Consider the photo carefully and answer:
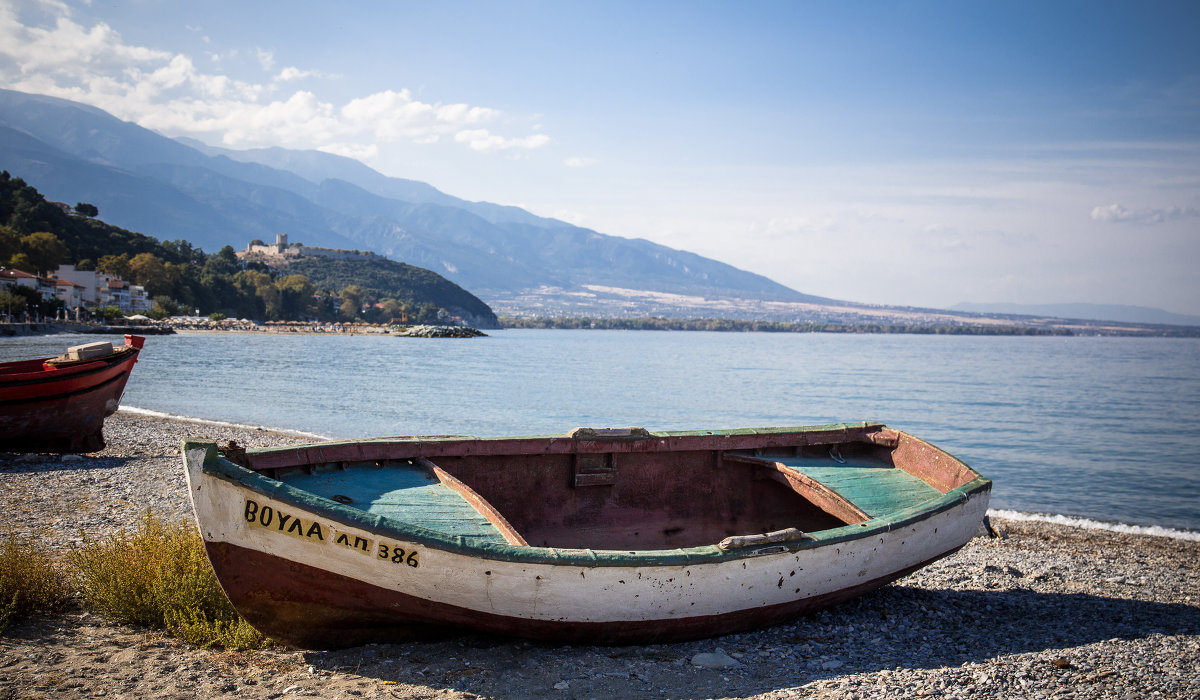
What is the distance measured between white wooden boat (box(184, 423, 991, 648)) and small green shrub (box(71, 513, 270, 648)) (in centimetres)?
66

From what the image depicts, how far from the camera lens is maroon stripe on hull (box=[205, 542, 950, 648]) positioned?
217 inches

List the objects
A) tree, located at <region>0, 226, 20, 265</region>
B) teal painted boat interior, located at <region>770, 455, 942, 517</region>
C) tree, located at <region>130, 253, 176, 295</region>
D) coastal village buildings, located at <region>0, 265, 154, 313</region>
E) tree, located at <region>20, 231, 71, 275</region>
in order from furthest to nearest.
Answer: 1. tree, located at <region>130, 253, 176, 295</region>
2. tree, located at <region>20, 231, 71, 275</region>
3. tree, located at <region>0, 226, 20, 265</region>
4. coastal village buildings, located at <region>0, 265, 154, 313</region>
5. teal painted boat interior, located at <region>770, 455, 942, 517</region>

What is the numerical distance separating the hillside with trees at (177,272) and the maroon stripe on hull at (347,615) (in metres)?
108

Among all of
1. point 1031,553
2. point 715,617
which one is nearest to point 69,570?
point 715,617

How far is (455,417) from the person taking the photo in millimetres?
34000

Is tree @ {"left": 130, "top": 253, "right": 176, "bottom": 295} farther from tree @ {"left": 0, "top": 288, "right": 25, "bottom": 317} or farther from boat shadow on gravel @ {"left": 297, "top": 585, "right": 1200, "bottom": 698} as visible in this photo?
boat shadow on gravel @ {"left": 297, "top": 585, "right": 1200, "bottom": 698}

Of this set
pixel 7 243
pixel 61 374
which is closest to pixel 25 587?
pixel 61 374

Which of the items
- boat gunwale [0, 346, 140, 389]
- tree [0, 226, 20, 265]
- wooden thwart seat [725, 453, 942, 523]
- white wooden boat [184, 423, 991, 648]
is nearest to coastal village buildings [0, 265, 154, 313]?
tree [0, 226, 20, 265]

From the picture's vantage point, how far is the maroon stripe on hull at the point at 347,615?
18.1 ft

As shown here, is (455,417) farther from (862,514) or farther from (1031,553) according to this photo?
(862,514)

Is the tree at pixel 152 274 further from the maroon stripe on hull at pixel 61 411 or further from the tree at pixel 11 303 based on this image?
the maroon stripe on hull at pixel 61 411

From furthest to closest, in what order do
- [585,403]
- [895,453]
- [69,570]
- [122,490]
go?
[585,403], [122,490], [895,453], [69,570]

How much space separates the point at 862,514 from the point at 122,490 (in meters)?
10.8

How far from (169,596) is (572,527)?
3851 mm
